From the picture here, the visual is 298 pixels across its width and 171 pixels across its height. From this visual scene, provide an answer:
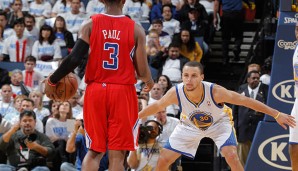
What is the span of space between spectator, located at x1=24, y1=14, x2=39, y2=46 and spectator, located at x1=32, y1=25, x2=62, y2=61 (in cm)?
52

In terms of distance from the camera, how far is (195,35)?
1443 centimetres

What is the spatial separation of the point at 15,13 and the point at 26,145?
5626 millimetres

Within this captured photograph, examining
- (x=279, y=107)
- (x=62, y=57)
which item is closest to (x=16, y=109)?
(x=62, y=57)

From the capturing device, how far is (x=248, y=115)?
38.5 ft

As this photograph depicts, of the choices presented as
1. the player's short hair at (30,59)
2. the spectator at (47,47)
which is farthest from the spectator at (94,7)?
the player's short hair at (30,59)

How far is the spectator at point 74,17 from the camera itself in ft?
50.2

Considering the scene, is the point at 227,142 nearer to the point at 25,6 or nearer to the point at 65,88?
the point at 65,88

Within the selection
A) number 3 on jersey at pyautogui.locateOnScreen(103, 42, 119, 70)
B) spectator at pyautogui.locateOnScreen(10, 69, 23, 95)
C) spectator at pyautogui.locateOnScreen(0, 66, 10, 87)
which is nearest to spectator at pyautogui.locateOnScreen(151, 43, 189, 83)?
spectator at pyautogui.locateOnScreen(10, 69, 23, 95)

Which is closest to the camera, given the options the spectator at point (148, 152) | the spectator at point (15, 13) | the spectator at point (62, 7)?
the spectator at point (148, 152)

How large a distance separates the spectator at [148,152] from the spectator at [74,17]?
17.9 ft

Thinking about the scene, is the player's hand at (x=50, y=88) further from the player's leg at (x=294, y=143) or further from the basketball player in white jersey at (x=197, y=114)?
the player's leg at (x=294, y=143)

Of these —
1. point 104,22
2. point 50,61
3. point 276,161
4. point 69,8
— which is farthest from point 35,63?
point 104,22

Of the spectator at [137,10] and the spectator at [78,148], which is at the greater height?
the spectator at [137,10]

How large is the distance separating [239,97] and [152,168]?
8.36ft
